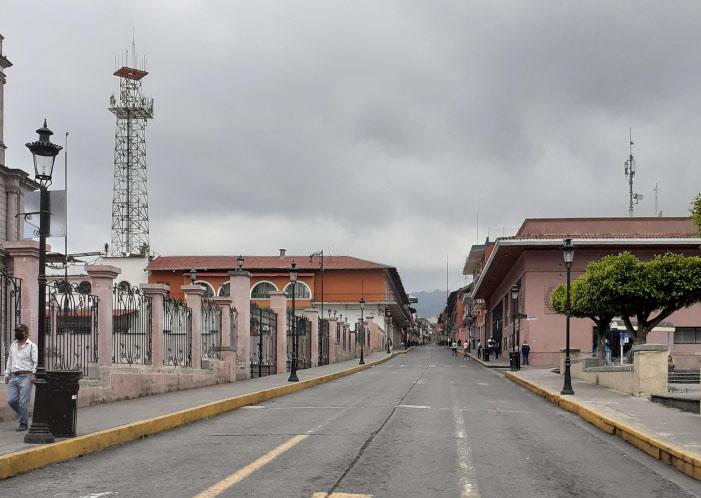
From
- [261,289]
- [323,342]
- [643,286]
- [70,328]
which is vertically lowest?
Result: [323,342]

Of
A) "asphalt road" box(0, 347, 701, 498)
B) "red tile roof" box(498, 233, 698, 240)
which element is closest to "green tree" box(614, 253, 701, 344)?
"asphalt road" box(0, 347, 701, 498)

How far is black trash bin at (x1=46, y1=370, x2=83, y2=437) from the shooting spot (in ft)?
31.5

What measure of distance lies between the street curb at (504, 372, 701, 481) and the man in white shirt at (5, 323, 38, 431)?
341 inches

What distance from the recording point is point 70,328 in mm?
13859

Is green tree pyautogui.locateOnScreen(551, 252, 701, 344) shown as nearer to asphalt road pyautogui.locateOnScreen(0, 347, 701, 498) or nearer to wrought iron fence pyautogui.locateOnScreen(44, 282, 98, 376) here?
asphalt road pyautogui.locateOnScreen(0, 347, 701, 498)

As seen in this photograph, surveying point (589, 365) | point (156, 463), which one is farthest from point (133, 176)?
point (156, 463)

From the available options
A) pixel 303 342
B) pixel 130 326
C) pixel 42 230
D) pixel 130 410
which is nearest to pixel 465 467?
pixel 42 230

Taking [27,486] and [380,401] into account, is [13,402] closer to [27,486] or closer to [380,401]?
[27,486]

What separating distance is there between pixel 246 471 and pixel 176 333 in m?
11.6

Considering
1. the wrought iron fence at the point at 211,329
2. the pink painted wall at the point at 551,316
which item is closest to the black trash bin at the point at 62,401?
the wrought iron fence at the point at 211,329

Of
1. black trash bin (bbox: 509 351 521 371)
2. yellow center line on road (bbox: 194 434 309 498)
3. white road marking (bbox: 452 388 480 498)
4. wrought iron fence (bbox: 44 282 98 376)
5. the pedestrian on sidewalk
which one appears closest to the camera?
yellow center line on road (bbox: 194 434 309 498)

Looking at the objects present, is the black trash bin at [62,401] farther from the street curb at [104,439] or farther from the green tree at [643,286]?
the green tree at [643,286]

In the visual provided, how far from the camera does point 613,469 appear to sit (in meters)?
8.75

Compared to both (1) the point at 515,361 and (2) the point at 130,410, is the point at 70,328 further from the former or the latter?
(1) the point at 515,361
